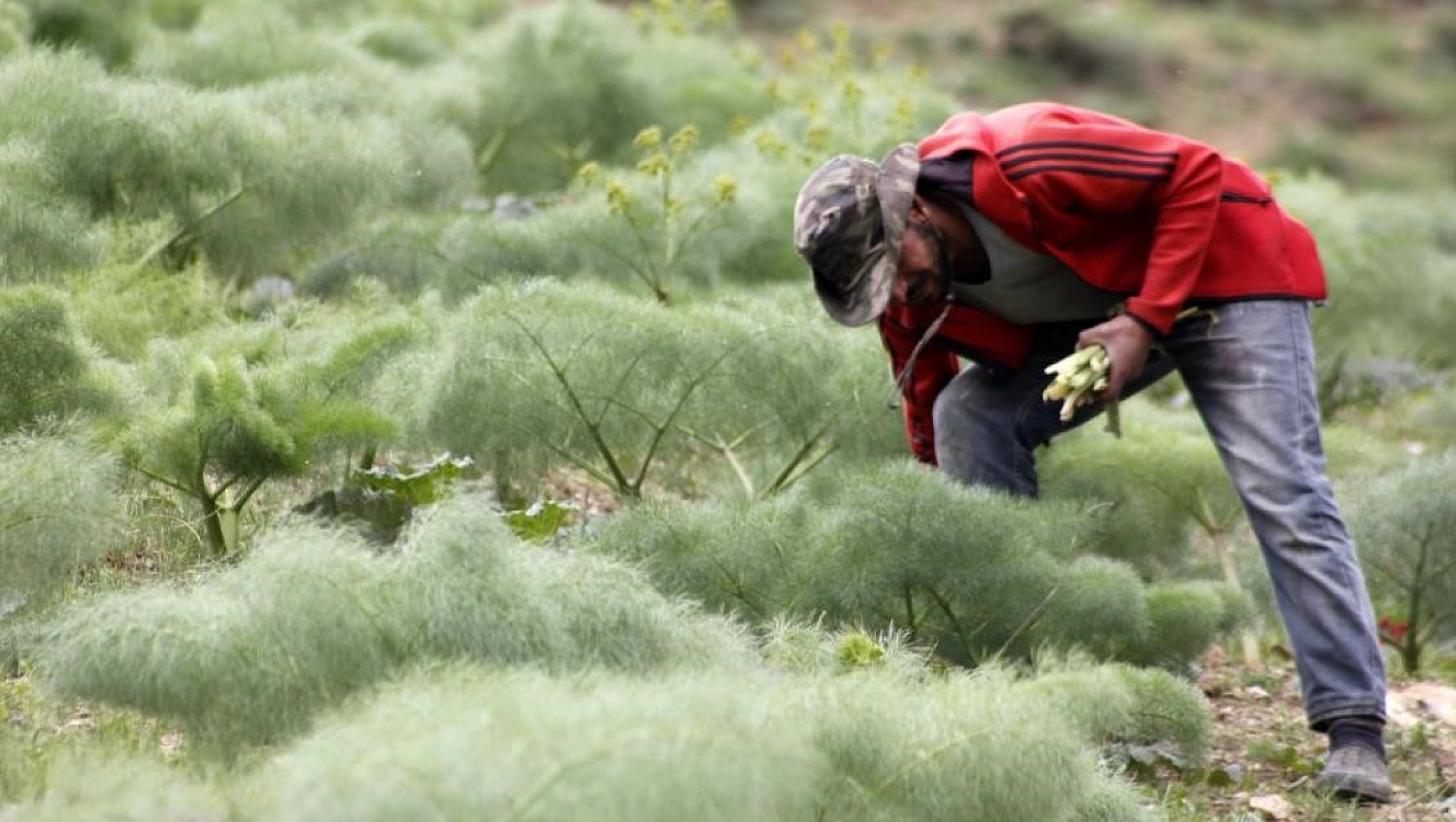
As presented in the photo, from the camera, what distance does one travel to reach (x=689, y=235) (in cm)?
508

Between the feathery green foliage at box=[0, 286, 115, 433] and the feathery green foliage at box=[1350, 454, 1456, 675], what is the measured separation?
2788 mm

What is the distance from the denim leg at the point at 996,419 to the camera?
3.98 meters

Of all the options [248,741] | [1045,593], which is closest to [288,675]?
[248,741]

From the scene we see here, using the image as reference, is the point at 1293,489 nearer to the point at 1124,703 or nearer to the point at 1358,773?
the point at 1358,773

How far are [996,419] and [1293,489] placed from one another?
64cm

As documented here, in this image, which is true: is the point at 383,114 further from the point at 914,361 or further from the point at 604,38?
the point at 914,361

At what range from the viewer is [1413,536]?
4555 mm

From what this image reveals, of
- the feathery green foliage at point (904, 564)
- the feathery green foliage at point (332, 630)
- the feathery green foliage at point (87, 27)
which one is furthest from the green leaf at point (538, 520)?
the feathery green foliage at point (87, 27)

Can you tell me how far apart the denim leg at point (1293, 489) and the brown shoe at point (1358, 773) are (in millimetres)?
69

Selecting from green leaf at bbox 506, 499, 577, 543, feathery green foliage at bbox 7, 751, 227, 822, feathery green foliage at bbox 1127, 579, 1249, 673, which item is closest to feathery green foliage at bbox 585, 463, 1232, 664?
green leaf at bbox 506, 499, 577, 543

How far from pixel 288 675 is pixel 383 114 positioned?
351 cm

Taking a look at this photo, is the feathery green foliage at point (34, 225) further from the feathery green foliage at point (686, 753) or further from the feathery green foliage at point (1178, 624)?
the feathery green foliage at point (1178, 624)

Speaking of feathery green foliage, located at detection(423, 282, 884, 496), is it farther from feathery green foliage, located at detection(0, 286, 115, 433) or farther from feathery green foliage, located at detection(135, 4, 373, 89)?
feathery green foliage, located at detection(135, 4, 373, 89)

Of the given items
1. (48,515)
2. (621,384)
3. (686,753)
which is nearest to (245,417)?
(48,515)
